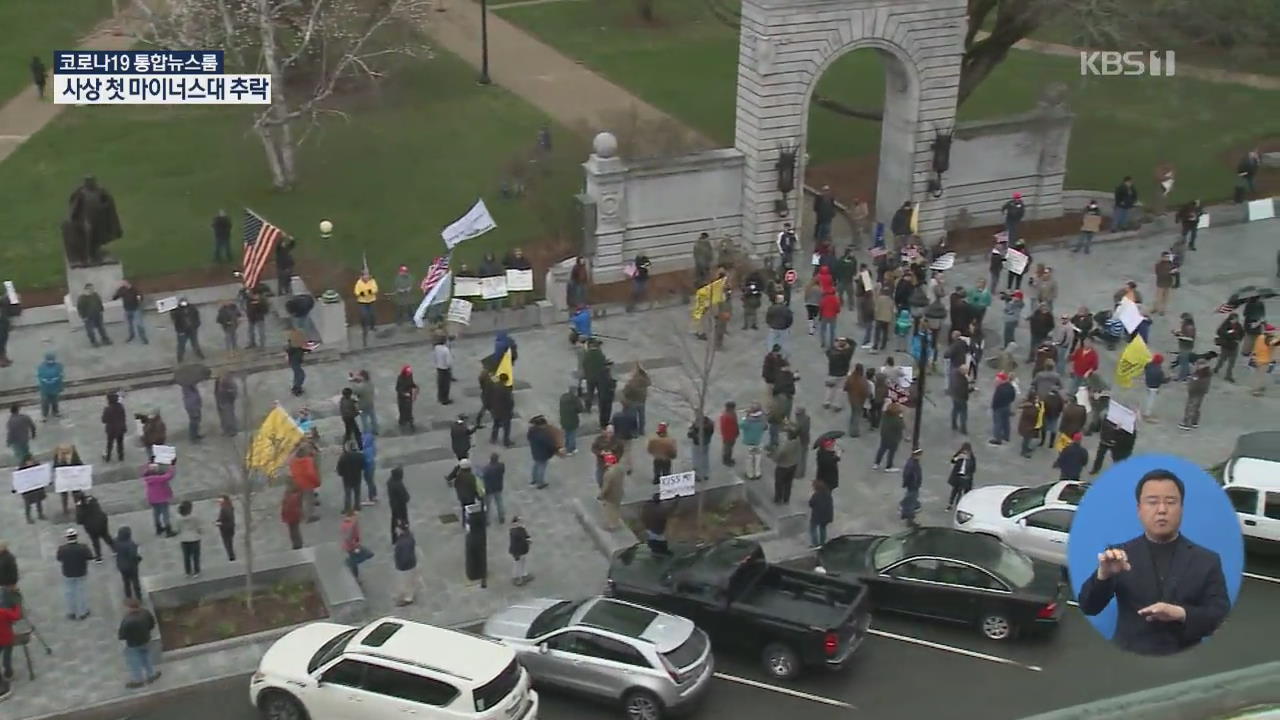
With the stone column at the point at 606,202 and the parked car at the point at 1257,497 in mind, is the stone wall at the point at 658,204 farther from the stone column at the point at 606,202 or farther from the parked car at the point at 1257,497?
the parked car at the point at 1257,497

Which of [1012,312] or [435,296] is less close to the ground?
[435,296]

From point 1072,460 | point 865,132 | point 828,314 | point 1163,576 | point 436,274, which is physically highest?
point 865,132

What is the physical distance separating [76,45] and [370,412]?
105ft

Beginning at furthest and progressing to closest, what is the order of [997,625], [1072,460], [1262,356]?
[1262,356]
[1072,460]
[997,625]

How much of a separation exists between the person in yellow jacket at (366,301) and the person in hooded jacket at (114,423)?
5.72 metres

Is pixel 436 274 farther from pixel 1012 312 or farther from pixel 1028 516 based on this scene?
pixel 1028 516

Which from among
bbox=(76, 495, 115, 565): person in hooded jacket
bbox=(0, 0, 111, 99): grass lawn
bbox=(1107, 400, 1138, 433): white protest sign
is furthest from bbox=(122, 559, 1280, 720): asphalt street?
bbox=(0, 0, 111, 99): grass lawn

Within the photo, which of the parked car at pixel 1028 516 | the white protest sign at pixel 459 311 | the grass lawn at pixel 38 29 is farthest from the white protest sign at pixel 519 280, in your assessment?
the grass lawn at pixel 38 29

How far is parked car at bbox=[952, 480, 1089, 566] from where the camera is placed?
22.2 meters

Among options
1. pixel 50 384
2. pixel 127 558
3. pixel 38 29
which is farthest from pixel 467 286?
pixel 38 29

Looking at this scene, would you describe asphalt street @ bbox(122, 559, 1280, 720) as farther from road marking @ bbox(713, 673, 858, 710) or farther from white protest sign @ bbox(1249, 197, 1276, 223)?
white protest sign @ bbox(1249, 197, 1276, 223)

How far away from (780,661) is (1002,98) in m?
32.6

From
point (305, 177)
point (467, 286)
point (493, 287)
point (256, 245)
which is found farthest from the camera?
point (305, 177)

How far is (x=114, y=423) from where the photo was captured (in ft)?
84.7
